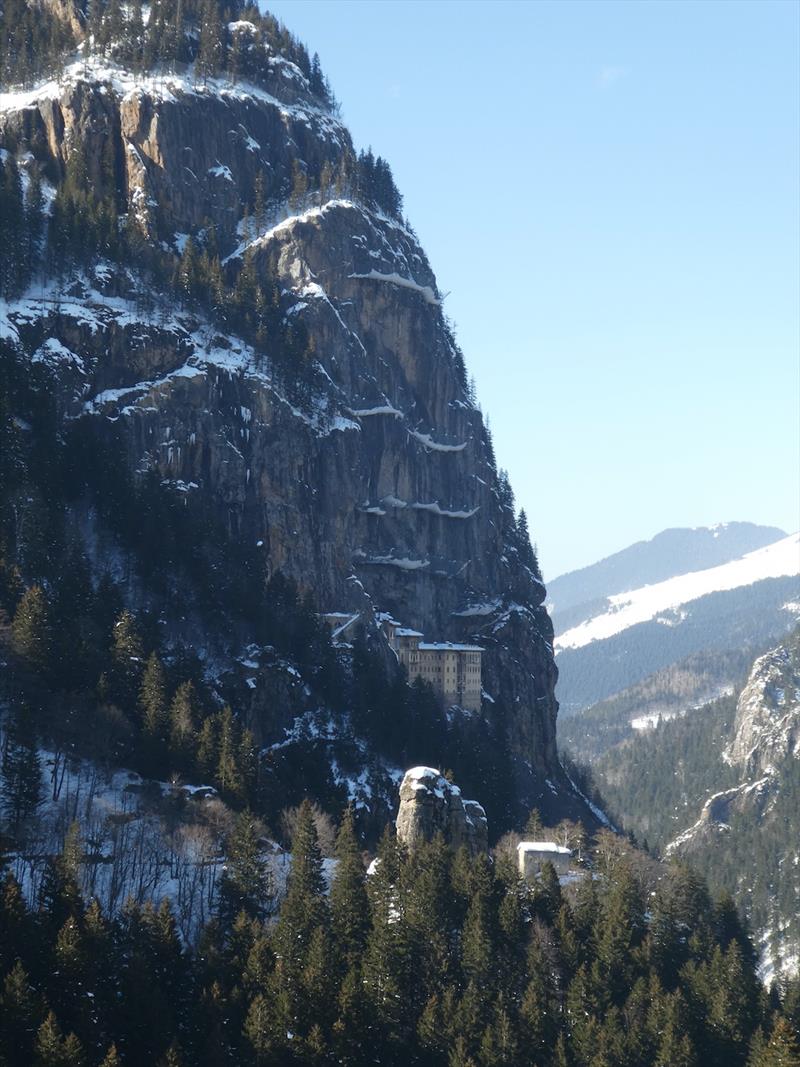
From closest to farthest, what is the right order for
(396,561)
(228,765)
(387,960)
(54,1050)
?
(54,1050) < (387,960) < (228,765) < (396,561)

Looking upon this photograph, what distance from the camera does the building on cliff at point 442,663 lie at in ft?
539

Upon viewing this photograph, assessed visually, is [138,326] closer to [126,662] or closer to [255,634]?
[255,634]

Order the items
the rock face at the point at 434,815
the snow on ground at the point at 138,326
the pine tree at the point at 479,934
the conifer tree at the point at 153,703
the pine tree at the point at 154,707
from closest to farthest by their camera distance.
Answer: the pine tree at the point at 479,934, the rock face at the point at 434,815, the pine tree at the point at 154,707, the conifer tree at the point at 153,703, the snow on ground at the point at 138,326

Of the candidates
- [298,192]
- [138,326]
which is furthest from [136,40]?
[138,326]

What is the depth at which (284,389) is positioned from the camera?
531 ft

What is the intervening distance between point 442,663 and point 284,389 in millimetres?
34958

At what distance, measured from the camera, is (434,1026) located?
3656 inches

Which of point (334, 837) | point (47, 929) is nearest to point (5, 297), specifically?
Answer: point (334, 837)

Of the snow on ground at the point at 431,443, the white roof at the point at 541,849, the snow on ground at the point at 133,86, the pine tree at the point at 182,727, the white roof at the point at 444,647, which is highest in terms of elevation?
the snow on ground at the point at 133,86

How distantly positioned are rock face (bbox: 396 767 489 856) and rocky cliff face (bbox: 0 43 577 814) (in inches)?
1042

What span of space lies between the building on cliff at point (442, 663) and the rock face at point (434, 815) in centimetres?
4530

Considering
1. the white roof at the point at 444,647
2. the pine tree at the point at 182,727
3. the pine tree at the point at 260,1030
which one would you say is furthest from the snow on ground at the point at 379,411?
the pine tree at the point at 260,1030

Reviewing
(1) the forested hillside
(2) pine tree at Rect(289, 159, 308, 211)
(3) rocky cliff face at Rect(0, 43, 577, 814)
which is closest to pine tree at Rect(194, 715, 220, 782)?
(1) the forested hillside

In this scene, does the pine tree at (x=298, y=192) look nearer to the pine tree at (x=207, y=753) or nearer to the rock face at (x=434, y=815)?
the pine tree at (x=207, y=753)
